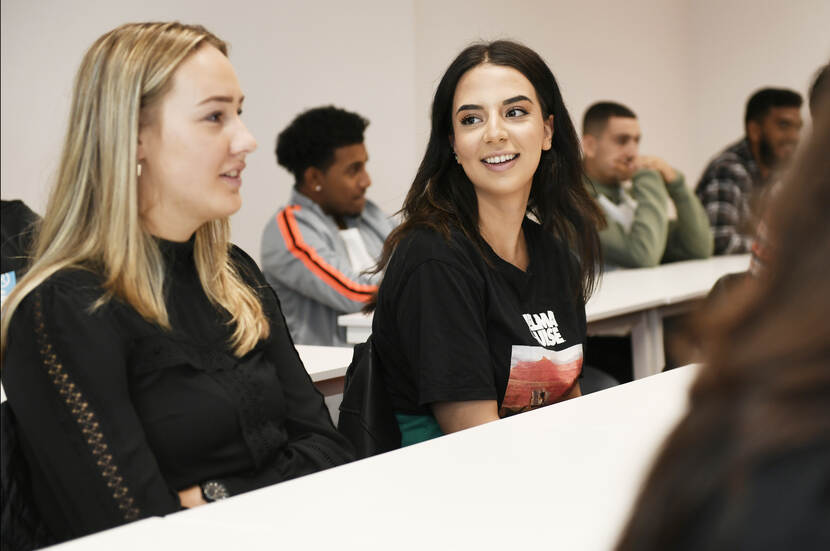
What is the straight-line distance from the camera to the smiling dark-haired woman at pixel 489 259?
5.54 ft

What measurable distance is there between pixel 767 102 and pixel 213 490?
13.9 ft

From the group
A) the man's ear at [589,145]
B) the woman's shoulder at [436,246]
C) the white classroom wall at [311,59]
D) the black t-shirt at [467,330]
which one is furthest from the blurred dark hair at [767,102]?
the woman's shoulder at [436,246]

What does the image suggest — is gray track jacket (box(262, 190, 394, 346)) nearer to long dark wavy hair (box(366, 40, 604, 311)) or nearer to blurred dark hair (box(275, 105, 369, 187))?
blurred dark hair (box(275, 105, 369, 187))

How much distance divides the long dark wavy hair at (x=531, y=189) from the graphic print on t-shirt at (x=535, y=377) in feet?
0.69

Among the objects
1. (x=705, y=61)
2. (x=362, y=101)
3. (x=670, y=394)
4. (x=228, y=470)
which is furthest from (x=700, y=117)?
(x=228, y=470)

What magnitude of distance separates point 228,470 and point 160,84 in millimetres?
557

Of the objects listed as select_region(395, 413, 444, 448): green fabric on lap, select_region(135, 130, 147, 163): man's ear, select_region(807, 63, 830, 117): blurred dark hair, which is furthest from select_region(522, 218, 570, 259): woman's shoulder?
select_region(135, 130, 147, 163): man's ear

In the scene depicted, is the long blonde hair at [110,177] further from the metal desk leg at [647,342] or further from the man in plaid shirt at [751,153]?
the man in plaid shirt at [751,153]

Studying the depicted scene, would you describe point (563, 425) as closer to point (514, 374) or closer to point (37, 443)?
point (514, 374)

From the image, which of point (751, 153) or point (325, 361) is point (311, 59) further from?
point (325, 361)

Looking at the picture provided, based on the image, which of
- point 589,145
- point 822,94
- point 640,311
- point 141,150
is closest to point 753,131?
point 589,145

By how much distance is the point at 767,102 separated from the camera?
4832 mm

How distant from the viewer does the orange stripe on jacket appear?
3.08 m

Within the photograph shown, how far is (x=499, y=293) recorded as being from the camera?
1.79 meters
